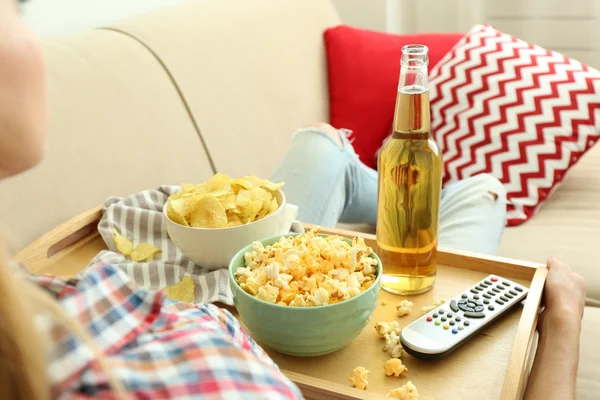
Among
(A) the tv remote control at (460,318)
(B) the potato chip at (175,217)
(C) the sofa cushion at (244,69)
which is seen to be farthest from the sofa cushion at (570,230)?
(B) the potato chip at (175,217)

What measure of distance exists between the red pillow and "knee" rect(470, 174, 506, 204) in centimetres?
45

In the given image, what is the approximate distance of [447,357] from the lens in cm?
81

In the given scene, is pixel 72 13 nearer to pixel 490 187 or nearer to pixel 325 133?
pixel 325 133

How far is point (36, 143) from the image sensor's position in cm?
59

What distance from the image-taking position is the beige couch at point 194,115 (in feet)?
3.89

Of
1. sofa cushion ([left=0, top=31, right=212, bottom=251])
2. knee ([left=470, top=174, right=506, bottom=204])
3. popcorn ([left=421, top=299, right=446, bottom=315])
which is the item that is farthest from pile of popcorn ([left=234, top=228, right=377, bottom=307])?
knee ([left=470, top=174, right=506, bottom=204])

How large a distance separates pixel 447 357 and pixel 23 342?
0.55 m

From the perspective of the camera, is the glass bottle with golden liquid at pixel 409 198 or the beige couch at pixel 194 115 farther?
the beige couch at pixel 194 115

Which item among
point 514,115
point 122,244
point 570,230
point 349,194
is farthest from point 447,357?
point 514,115

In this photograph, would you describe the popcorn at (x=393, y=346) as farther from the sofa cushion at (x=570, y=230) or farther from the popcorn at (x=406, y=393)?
the sofa cushion at (x=570, y=230)

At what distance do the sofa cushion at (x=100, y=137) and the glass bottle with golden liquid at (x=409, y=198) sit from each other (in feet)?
1.92

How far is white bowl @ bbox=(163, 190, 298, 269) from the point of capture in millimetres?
913

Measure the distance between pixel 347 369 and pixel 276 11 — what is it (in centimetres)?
135

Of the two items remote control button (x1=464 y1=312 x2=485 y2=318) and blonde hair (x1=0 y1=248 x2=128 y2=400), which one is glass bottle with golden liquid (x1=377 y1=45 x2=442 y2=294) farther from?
blonde hair (x1=0 y1=248 x2=128 y2=400)
